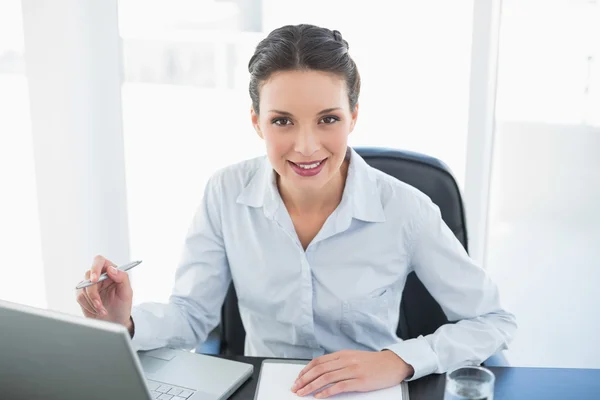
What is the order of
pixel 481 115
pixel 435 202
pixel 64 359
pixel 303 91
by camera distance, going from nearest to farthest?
pixel 64 359 < pixel 303 91 < pixel 435 202 < pixel 481 115

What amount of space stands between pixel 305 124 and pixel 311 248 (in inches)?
9.9

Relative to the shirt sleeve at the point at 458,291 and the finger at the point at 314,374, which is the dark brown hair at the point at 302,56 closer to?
the shirt sleeve at the point at 458,291

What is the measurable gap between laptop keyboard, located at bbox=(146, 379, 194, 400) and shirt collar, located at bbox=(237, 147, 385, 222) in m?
A: 0.43

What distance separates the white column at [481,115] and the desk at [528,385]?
82 cm

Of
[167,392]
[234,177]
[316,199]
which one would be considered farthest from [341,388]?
[234,177]

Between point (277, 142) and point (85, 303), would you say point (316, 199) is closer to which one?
point (277, 142)

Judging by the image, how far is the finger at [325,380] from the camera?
1.02 m

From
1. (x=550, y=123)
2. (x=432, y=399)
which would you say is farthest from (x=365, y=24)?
(x=432, y=399)

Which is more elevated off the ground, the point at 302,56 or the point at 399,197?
the point at 302,56

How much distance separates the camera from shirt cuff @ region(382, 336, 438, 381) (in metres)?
1.10

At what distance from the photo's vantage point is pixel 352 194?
1.35 metres

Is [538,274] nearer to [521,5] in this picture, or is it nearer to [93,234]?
[521,5]

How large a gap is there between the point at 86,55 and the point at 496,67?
4.12 feet

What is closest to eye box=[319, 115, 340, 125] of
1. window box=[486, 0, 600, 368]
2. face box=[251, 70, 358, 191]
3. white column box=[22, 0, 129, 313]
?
face box=[251, 70, 358, 191]
